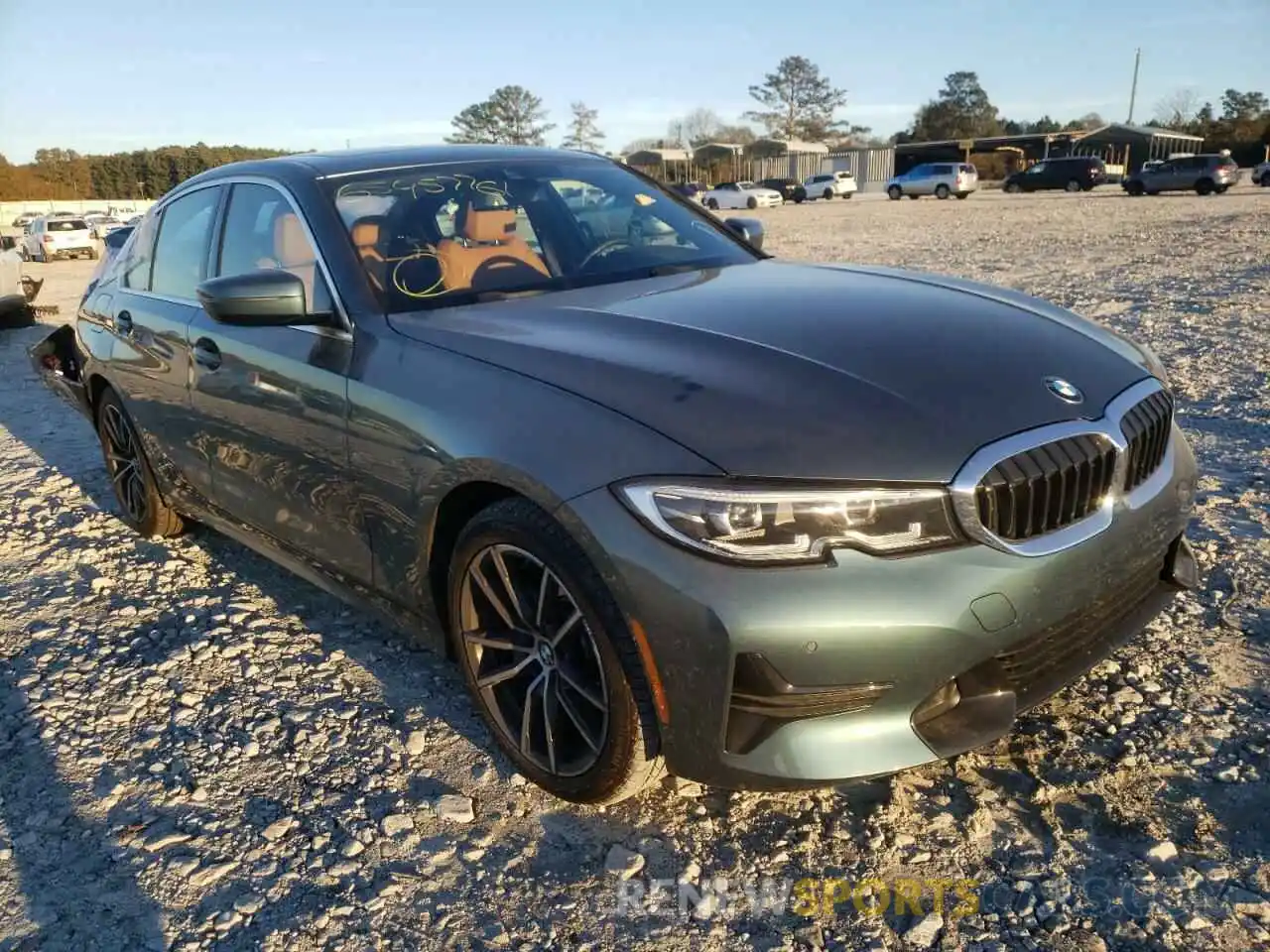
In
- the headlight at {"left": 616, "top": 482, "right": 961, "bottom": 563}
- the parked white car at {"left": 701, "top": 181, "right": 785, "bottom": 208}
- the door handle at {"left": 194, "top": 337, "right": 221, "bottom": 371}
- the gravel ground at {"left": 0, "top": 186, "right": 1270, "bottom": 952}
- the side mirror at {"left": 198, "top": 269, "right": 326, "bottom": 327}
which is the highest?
the side mirror at {"left": 198, "top": 269, "right": 326, "bottom": 327}

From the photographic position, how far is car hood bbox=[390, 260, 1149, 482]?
2.03 meters

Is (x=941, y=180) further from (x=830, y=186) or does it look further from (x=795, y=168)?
(x=795, y=168)

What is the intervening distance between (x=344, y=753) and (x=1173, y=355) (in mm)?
6245

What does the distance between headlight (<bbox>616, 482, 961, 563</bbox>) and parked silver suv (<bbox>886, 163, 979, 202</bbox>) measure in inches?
1775

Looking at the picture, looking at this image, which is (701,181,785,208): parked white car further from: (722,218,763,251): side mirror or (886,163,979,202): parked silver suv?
(722,218,763,251): side mirror

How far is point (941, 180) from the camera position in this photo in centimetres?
4372

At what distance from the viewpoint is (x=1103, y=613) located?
91.7 inches

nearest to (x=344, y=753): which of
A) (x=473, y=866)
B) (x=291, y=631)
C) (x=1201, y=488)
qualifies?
(x=473, y=866)

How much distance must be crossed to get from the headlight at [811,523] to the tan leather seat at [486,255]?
1.36 meters

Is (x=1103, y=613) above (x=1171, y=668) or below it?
above

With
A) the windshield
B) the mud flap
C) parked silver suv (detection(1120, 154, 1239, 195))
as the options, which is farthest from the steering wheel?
parked silver suv (detection(1120, 154, 1239, 195))

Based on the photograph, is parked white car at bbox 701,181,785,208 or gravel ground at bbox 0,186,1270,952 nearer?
gravel ground at bbox 0,186,1270,952

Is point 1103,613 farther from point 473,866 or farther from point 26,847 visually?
point 26,847

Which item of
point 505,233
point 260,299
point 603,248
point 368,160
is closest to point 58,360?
point 368,160
